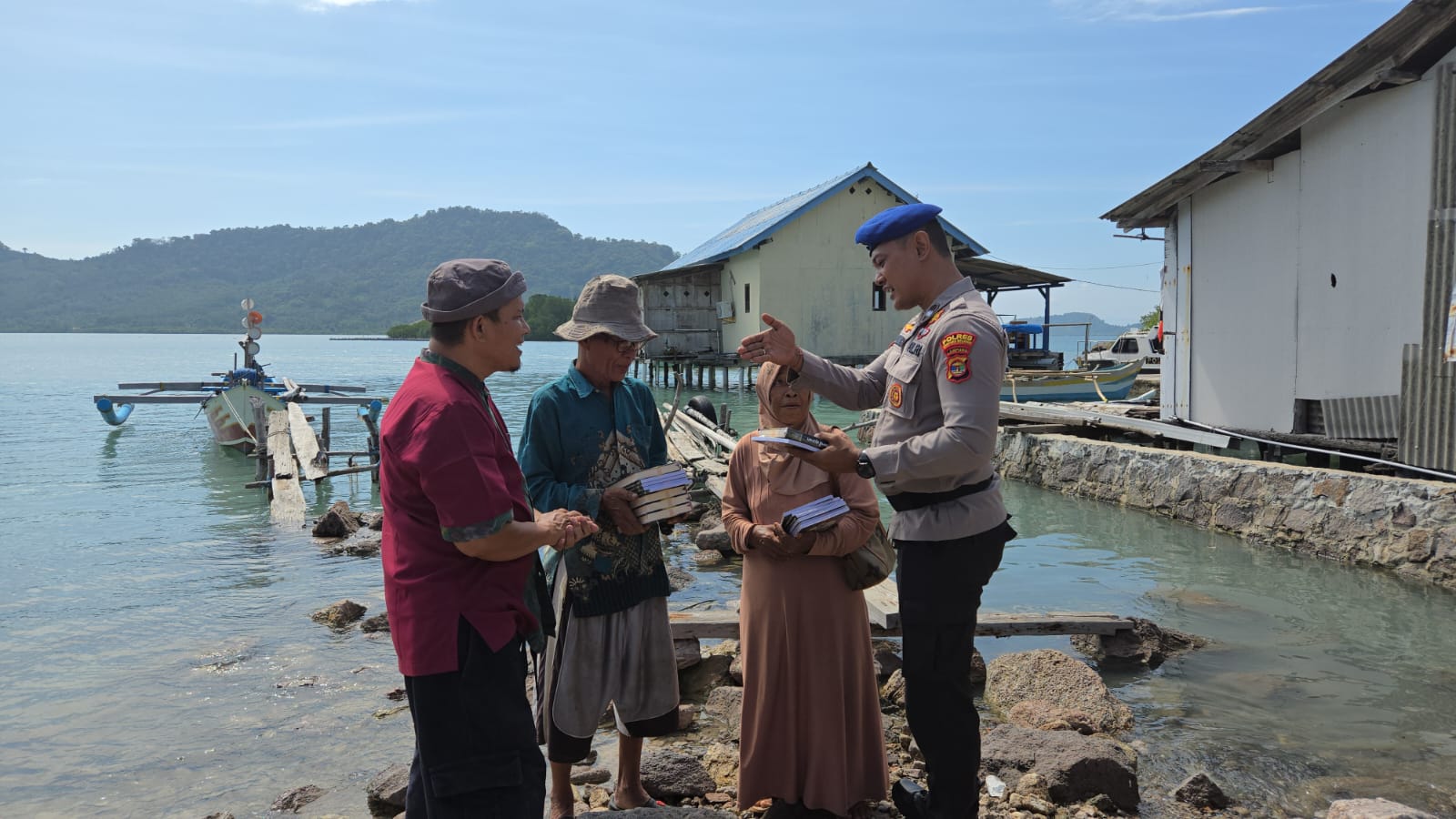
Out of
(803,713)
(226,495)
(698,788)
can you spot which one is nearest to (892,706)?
(698,788)

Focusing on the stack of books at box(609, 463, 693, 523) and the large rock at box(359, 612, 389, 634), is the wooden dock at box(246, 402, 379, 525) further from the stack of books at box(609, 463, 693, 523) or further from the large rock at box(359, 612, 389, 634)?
the stack of books at box(609, 463, 693, 523)

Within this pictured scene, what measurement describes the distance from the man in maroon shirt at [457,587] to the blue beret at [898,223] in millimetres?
1483

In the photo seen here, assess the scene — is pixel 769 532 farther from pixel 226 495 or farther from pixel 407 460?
pixel 226 495

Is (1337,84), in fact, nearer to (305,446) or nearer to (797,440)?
(797,440)

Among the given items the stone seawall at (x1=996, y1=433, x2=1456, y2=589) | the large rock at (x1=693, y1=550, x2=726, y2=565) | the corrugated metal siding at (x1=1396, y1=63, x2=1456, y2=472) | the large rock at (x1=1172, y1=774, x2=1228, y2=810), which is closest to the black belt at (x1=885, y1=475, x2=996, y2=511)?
the large rock at (x1=1172, y1=774, x2=1228, y2=810)

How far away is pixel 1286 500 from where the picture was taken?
963 cm

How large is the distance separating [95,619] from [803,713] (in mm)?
8254

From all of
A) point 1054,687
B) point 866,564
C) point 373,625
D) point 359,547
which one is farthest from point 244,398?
point 866,564

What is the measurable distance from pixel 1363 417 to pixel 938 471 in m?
8.61

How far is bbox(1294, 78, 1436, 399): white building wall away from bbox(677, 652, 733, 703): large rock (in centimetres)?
728

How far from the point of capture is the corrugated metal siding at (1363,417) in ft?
29.9

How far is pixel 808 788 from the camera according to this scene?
11.5 ft

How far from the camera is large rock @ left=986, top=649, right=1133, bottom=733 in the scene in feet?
17.0

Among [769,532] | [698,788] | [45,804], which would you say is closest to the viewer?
[769,532]
